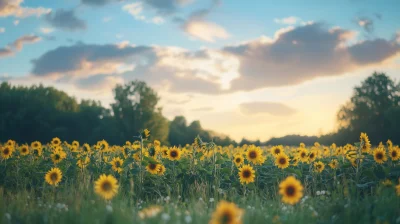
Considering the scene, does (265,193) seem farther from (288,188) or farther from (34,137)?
(34,137)

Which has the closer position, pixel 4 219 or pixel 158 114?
pixel 4 219

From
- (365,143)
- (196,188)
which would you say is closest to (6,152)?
(196,188)

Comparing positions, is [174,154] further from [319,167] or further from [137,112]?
[137,112]

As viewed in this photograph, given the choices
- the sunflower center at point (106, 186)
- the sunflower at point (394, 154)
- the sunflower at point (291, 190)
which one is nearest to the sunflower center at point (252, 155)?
the sunflower at point (394, 154)

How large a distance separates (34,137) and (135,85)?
1667cm

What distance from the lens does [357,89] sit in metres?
45.1

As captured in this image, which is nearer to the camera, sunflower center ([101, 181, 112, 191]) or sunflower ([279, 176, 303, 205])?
sunflower ([279, 176, 303, 205])

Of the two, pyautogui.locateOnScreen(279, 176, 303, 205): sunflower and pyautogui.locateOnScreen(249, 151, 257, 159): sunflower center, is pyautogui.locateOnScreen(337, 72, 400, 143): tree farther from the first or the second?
pyautogui.locateOnScreen(279, 176, 303, 205): sunflower

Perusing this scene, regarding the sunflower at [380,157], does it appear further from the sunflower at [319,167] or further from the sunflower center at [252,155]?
the sunflower center at [252,155]

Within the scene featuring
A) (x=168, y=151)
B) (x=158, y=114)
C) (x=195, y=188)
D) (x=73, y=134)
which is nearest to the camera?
(x=195, y=188)

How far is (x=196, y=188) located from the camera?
24.3ft

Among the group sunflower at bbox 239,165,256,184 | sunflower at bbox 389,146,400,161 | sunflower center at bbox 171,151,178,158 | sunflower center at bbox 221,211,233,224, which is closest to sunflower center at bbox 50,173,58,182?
sunflower center at bbox 171,151,178,158

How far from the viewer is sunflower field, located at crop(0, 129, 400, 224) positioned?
4.53 m

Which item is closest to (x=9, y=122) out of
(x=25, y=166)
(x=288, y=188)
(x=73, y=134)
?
(x=73, y=134)
